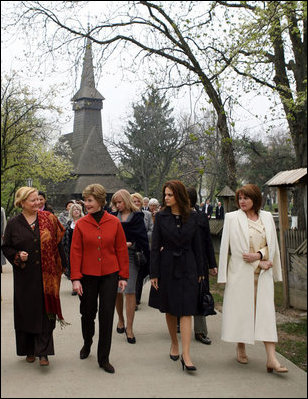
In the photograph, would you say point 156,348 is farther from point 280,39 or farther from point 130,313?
point 280,39

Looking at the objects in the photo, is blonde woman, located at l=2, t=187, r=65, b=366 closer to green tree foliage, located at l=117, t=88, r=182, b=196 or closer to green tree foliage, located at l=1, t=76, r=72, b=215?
green tree foliage, located at l=1, t=76, r=72, b=215

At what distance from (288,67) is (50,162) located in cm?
2666

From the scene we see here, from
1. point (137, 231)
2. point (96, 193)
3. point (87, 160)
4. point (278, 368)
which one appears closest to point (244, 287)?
point (278, 368)

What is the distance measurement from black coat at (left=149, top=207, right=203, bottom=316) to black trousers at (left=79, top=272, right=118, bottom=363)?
0.49 meters

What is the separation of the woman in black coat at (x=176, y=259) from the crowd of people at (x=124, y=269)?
1cm

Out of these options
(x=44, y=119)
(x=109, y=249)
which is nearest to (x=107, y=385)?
(x=109, y=249)

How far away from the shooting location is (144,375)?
5.28 meters

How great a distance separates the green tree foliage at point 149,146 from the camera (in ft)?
137

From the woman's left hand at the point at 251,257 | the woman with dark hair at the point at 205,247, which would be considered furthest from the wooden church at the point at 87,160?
the woman's left hand at the point at 251,257

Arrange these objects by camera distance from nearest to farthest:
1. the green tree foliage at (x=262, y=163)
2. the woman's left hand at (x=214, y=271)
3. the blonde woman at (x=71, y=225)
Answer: the woman's left hand at (x=214, y=271) < the blonde woman at (x=71, y=225) < the green tree foliage at (x=262, y=163)

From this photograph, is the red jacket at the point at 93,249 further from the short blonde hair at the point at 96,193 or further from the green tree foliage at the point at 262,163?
the green tree foliage at the point at 262,163

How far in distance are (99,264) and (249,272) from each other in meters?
1.55

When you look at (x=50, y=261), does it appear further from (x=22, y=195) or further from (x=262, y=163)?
(x=262, y=163)

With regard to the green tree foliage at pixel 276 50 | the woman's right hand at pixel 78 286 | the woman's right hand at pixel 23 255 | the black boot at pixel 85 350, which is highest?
the green tree foliage at pixel 276 50
